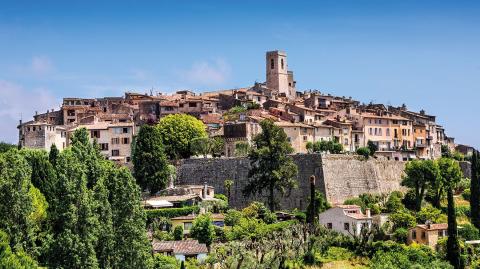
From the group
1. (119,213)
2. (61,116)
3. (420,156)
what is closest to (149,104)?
(61,116)

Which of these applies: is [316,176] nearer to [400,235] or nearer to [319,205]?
[319,205]

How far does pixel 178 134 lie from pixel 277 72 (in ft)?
134

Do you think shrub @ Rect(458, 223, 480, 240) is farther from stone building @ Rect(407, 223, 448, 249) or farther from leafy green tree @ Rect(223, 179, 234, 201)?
leafy green tree @ Rect(223, 179, 234, 201)

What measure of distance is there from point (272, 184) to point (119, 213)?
69.6ft

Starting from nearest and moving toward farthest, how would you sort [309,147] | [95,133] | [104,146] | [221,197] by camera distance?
[221,197] < [309,147] < [104,146] < [95,133]

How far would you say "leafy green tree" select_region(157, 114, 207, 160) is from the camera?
250 feet

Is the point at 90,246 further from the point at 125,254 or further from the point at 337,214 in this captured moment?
the point at 337,214

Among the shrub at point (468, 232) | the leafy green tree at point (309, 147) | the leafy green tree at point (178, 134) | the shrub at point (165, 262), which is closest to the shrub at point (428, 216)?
the shrub at point (468, 232)

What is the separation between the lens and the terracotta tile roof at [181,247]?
5019cm

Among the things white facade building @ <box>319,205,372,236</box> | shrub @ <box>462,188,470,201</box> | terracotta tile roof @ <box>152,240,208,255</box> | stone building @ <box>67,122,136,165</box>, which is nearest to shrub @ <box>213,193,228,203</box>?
white facade building @ <box>319,205,372,236</box>

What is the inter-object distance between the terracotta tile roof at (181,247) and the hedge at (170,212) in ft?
19.1

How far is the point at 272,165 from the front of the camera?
6231cm

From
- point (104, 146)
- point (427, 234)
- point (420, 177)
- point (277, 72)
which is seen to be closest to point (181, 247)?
point (427, 234)

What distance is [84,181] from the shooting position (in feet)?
136
